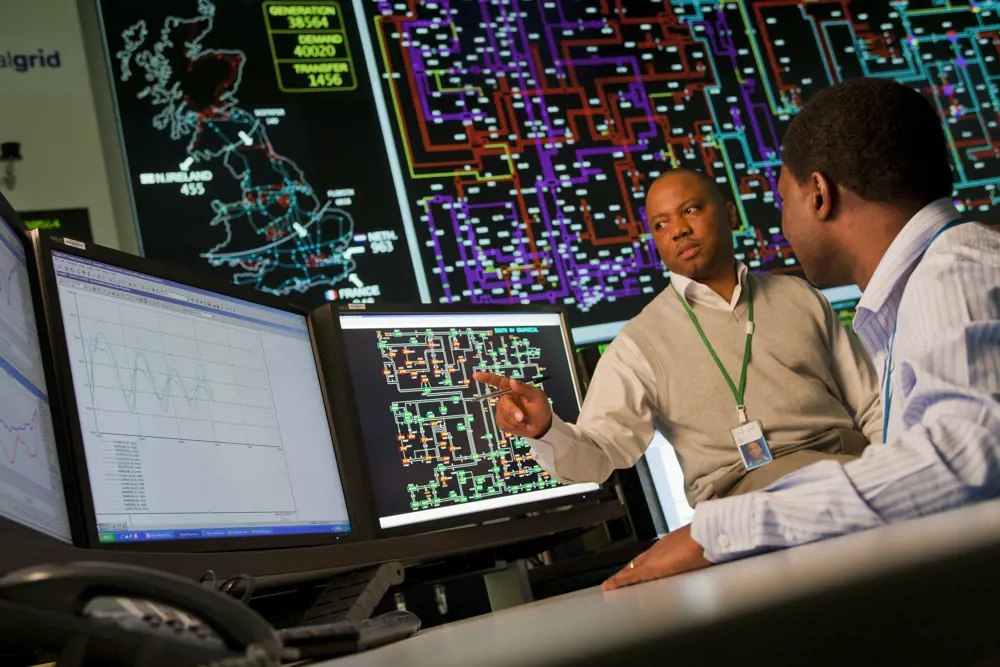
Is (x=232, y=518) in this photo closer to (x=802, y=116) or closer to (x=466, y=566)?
(x=466, y=566)

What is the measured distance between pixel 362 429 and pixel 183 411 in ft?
1.48

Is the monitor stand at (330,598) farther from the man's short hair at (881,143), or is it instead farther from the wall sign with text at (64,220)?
the wall sign with text at (64,220)

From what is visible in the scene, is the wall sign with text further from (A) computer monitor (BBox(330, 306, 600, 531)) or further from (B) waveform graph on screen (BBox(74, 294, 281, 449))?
(B) waveform graph on screen (BBox(74, 294, 281, 449))

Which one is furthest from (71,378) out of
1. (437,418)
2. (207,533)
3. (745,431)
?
(745,431)

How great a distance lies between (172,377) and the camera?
1.22 metres

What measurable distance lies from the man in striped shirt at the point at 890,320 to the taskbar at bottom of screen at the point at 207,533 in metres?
0.43

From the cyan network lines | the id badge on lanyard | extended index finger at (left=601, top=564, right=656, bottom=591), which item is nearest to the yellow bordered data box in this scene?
the cyan network lines

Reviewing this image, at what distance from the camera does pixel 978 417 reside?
0.90 m

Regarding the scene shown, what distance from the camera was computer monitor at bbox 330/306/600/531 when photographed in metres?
1.65

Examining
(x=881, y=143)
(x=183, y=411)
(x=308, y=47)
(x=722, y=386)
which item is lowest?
(x=722, y=386)

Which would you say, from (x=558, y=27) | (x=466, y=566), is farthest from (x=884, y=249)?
(x=558, y=27)

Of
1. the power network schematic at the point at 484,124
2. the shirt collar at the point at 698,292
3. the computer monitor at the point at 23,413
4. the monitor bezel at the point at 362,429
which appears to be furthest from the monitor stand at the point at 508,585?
the power network schematic at the point at 484,124

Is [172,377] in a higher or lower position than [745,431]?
higher

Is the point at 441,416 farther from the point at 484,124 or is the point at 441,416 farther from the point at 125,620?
the point at 484,124
